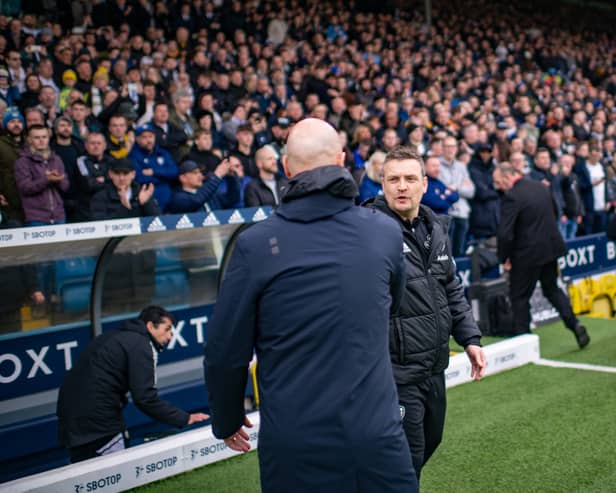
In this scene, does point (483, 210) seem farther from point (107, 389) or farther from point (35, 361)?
point (107, 389)

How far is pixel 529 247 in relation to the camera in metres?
7.70

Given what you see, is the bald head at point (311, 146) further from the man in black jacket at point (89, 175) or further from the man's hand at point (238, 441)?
the man in black jacket at point (89, 175)

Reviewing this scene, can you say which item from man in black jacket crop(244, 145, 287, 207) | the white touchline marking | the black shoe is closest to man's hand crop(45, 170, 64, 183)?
man in black jacket crop(244, 145, 287, 207)

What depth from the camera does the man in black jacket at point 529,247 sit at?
7.70m

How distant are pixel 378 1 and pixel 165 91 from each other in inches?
474

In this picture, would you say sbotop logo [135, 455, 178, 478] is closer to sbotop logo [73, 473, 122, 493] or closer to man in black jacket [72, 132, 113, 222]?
sbotop logo [73, 473, 122, 493]

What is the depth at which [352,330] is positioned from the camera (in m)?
2.32

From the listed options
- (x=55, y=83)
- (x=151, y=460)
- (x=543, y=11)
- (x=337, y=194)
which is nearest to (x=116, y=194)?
(x=151, y=460)

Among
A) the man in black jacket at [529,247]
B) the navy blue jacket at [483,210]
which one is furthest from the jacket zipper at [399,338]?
the navy blue jacket at [483,210]

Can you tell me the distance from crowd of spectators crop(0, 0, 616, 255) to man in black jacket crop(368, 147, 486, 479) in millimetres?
1815

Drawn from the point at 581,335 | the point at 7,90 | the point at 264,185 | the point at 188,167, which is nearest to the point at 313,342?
the point at 188,167

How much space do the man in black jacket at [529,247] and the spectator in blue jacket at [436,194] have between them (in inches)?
32.4

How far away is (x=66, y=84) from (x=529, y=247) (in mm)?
6568

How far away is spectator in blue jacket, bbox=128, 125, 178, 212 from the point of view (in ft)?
26.6
